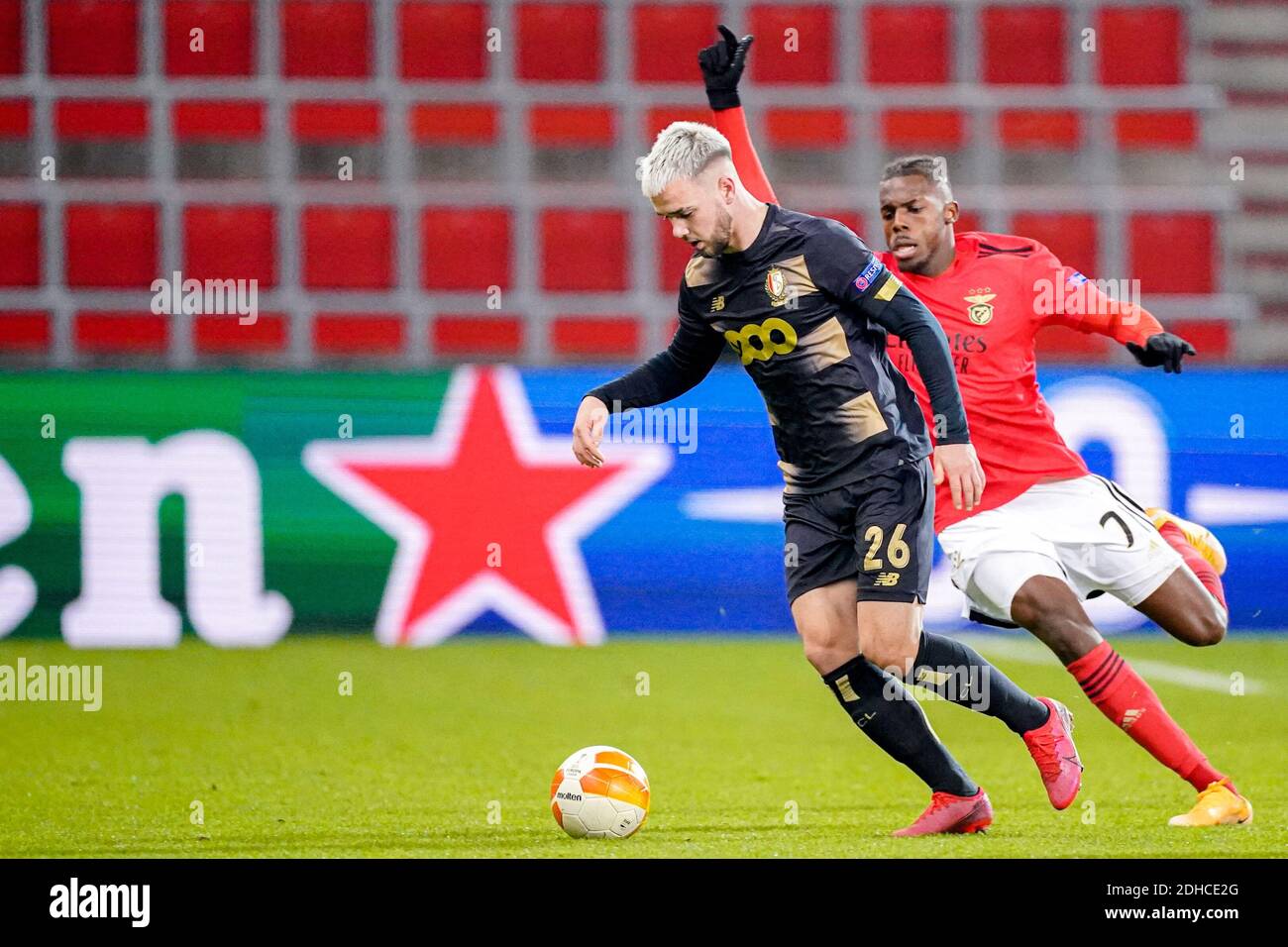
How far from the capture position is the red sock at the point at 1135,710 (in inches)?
207

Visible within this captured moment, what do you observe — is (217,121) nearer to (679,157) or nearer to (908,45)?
(908,45)

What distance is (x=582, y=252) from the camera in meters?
11.7

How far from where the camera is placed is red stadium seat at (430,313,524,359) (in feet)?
37.5

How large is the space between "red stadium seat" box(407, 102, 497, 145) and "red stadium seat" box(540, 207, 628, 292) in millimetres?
604

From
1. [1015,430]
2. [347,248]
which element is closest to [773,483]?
[347,248]

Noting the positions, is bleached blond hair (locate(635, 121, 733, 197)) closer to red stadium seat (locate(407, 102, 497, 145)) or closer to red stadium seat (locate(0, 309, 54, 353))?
red stadium seat (locate(407, 102, 497, 145))

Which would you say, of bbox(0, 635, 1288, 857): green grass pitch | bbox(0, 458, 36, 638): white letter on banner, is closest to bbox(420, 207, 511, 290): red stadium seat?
bbox(0, 635, 1288, 857): green grass pitch

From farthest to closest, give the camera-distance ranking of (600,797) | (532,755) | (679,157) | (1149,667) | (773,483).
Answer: (773,483) → (1149,667) → (532,755) → (600,797) → (679,157)

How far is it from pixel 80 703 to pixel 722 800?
134 inches

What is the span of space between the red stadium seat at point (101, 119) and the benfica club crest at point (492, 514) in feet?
9.82

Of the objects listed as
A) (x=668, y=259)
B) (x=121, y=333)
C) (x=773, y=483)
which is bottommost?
(x=773, y=483)

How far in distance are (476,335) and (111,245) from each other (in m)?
2.22

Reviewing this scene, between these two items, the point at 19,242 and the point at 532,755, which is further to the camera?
the point at 19,242

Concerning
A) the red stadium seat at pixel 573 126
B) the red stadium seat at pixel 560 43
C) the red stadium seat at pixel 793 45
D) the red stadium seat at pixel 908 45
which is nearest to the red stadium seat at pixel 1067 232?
the red stadium seat at pixel 908 45
